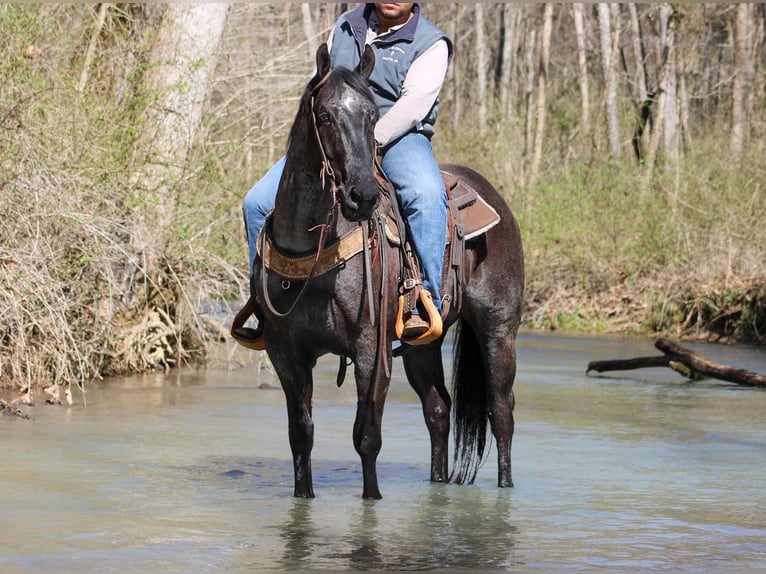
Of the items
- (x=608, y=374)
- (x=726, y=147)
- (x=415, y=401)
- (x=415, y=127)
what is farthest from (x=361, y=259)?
(x=726, y=147)

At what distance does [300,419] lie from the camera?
6.91 meters

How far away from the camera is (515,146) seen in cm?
2380

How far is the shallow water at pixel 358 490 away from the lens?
5773 millimetres

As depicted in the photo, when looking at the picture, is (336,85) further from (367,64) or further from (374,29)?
(374,29)

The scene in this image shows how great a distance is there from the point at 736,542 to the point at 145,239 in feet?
23.6

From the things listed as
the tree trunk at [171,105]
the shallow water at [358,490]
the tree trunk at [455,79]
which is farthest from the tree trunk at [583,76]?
the shallow water at [358,490]

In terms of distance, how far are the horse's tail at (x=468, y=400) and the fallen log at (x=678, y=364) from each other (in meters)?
4.97

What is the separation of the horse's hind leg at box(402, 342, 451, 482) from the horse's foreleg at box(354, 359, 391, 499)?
118 centimetres

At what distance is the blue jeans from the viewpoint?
7.16 meters

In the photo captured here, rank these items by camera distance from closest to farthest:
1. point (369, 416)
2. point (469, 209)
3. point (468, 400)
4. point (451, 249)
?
point (369, 416), point (451, 249), point (469, 209), point (468, 400)

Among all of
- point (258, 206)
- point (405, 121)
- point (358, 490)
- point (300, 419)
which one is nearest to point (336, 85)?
point (405, 121)

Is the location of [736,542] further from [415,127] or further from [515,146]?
[515,146]

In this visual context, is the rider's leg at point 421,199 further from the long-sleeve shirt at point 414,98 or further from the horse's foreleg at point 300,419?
the horse's foreleg at point 300,419

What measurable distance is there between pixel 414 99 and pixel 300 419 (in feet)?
6.04
